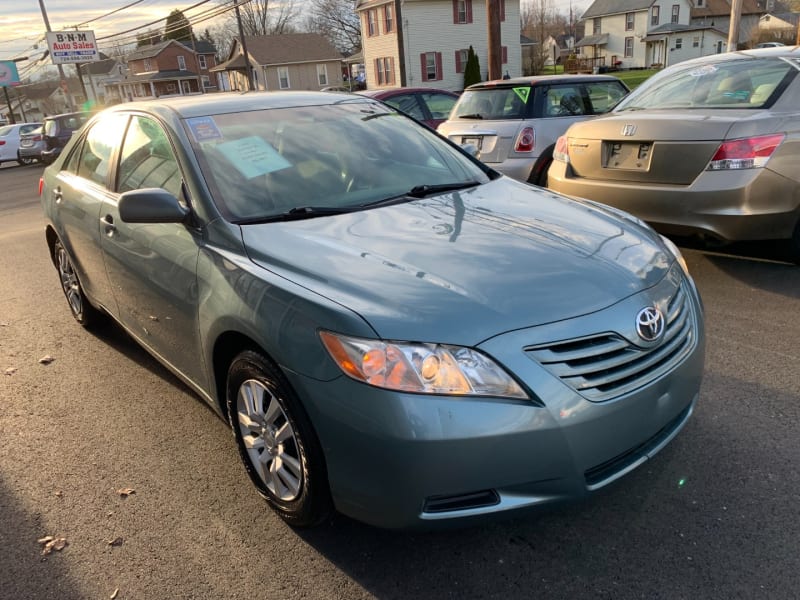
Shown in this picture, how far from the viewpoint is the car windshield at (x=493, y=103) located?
7488mm

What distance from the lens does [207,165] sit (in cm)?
302

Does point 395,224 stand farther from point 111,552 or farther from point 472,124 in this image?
point 472,124

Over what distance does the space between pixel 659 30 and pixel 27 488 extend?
224ft

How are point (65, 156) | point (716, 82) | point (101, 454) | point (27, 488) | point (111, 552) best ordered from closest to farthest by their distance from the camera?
point (111, 552), point (27, 488), point (101, 454), point (65, 156), point (716, 82)

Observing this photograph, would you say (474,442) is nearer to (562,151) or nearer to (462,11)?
(562,151)

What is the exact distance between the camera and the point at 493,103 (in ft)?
25.5

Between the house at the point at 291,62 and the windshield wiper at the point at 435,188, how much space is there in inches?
2074

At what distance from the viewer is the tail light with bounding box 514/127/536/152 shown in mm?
7215

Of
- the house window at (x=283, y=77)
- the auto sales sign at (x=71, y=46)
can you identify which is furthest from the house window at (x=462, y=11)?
the auto sales sign at (x=71, y=46)

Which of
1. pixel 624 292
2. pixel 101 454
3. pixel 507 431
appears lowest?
pixel 101 454

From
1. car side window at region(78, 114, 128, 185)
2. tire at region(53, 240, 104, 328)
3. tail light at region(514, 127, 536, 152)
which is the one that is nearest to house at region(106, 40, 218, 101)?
tail light at region(514, 127, 536, 152)

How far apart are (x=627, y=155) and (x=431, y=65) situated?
37.3 metres

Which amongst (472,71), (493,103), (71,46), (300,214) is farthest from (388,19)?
(300,214)

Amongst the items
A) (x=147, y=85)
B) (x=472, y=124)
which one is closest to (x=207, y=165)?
(x=472, y=124)
